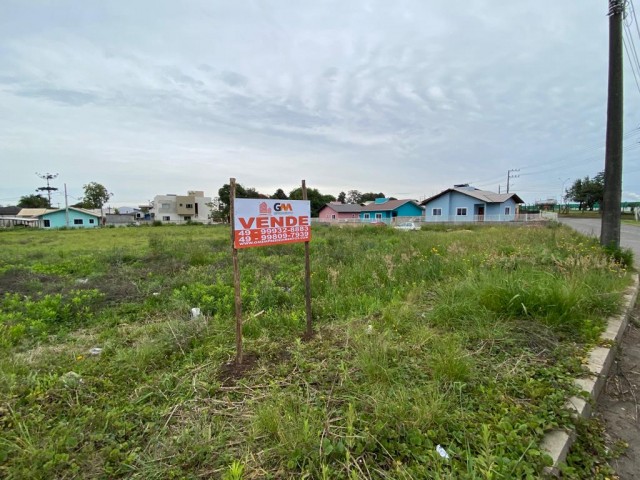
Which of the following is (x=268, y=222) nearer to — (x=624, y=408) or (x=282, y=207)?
(x=282, y=207)

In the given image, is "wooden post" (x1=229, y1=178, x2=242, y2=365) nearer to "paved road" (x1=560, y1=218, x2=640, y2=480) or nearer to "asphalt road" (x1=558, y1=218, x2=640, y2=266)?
"paved road" (x1=560, y1=218, x2=640, y2=480)

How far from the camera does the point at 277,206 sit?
3.06 metres

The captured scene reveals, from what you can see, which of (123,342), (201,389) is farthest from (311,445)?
(123,342)

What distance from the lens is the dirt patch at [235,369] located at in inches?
98.4

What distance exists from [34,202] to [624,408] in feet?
344

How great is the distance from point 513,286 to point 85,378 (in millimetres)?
4601

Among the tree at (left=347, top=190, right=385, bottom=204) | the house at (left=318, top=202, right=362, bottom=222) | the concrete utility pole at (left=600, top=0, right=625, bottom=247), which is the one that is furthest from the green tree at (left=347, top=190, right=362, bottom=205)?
the concrete utility pole at (left=600, top=0, right=625, bottom=247)

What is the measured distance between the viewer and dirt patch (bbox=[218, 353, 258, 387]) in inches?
98.4

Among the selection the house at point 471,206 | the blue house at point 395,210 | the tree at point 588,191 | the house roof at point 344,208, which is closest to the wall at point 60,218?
the house roof at point 344,208

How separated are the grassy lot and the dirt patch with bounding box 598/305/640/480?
26 centimetres

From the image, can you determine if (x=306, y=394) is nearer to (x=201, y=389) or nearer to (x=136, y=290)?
(x=201, y=389)

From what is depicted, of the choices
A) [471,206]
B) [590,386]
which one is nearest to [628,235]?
[471,206]

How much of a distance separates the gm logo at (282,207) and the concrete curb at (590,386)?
104 inches

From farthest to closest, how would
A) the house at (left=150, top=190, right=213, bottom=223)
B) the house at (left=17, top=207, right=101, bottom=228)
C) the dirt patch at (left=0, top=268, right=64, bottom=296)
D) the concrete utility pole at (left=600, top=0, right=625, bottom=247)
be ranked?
the house at (left=150, top=190, right=213, bottom=223)
the house at (left=17, top=207, right=101, bottom=228)
the concrete utility pole at (left=600, top=0, right=625, bottom=247)
the dirt patch at (left=0, top=268, right=64, bottom=296)
